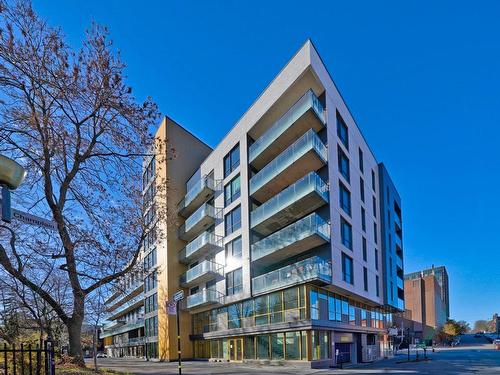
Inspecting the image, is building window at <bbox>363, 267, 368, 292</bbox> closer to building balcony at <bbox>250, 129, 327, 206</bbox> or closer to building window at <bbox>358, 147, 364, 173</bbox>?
building window at <bbox>358, 147, 364, 173</bbox>

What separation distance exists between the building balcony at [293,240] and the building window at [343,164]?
20.5 ft

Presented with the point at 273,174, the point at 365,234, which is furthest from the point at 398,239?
the point at 273,174

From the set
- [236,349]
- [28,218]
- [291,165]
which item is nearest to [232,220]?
[291,165]

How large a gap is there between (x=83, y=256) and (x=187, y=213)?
118 ft

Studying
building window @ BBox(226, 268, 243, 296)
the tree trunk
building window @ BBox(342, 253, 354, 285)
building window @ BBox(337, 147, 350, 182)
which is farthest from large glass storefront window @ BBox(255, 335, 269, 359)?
the tree trunk

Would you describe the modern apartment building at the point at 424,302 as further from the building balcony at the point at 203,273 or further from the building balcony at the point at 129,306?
the building balcony at the point at 203,273

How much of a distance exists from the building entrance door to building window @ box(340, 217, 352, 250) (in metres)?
12.0

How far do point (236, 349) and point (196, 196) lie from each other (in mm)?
15093

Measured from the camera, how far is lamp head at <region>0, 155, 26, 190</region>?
4539 mm

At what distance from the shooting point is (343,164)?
33.2 m

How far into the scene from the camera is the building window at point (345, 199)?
31.5 m

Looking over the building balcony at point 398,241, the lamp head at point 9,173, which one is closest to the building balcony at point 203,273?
the building balcony at point 398,241

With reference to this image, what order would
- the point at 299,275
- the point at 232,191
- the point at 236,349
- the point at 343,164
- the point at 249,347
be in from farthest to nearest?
1. the point at 232,191
2. the point at 236,349
3. the point at 249,347
4. the point at 343,164
5. the point at 299,275

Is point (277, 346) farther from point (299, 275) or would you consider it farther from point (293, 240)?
point (293, 240)
